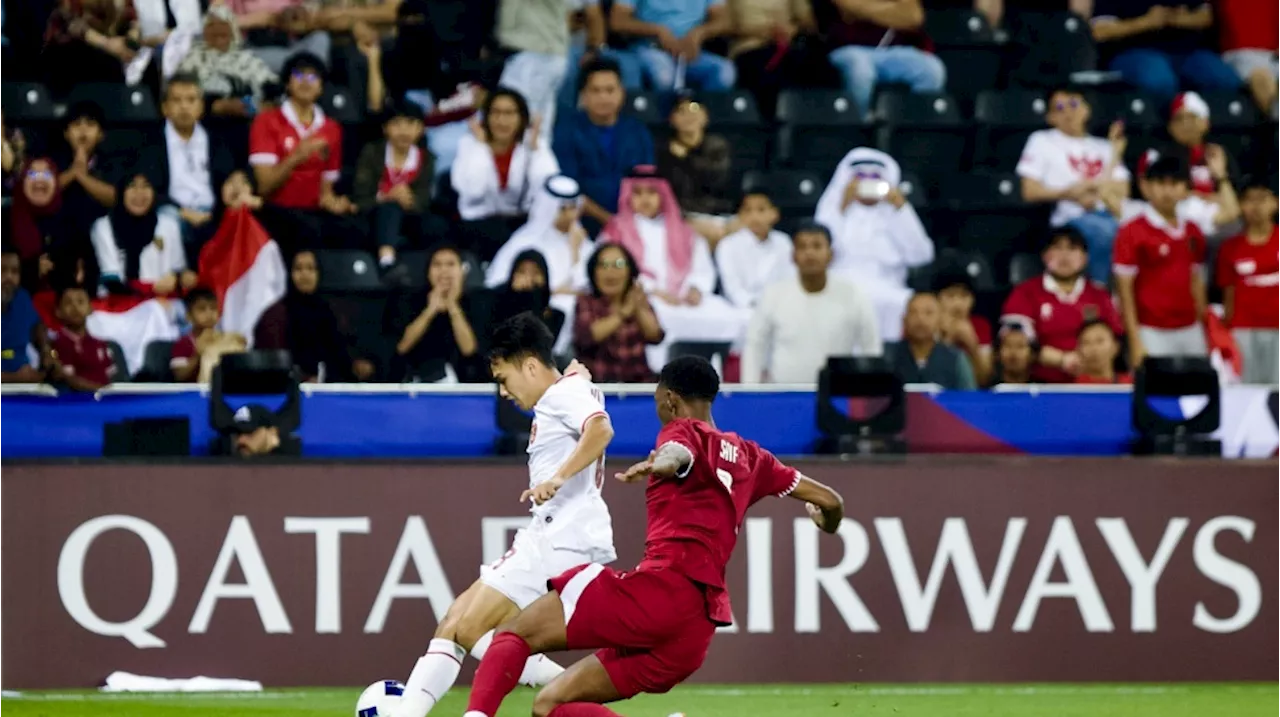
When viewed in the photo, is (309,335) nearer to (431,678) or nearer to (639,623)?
(431,678)

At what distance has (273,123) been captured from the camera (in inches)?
446

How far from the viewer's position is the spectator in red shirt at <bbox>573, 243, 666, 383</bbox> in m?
9.70

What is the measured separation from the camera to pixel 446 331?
10.2m

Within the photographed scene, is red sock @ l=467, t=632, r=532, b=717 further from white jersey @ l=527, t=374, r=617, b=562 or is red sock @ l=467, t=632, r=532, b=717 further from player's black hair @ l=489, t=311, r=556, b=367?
player's black hair @ l=489, t=311, r=556, b=367

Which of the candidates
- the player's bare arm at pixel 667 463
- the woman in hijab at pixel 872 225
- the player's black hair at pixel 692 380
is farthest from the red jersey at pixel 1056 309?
the player's bare arm at pixel 667 463

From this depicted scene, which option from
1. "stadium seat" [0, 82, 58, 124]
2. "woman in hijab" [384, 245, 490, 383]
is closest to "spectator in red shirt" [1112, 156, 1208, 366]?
"woman in hijab" [384, 245, 490, 383]

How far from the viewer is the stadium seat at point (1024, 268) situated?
11.6 meters

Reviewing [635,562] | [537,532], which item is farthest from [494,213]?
[537,532]

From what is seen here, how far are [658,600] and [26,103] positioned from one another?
7883 millimetres

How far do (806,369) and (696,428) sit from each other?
4389mm

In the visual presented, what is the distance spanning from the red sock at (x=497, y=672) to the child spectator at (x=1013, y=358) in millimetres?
5230

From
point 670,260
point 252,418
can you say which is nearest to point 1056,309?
point 670,260

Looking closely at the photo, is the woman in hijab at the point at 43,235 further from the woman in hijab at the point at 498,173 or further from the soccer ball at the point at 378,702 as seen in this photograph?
the soccer ball at the point at 378,702

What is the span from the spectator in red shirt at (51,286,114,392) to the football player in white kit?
417 centimetres
